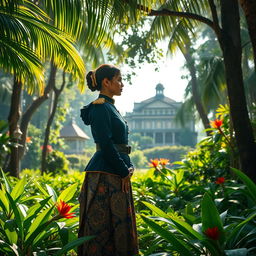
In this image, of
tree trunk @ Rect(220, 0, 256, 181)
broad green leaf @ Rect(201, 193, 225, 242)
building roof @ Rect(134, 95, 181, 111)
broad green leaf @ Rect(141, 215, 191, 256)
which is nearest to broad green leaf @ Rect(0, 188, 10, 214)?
broad green leaf @ Rect(141, 215, 191, 256)

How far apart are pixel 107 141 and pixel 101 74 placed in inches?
20.6

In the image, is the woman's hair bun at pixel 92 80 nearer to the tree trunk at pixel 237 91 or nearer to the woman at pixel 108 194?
the woman at pixel 108 194

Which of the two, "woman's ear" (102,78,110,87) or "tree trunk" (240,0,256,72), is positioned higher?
"tree trunk" (240,0,256,72)

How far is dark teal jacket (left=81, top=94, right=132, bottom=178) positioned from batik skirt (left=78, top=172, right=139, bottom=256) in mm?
77

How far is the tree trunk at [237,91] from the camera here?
12.3 ft

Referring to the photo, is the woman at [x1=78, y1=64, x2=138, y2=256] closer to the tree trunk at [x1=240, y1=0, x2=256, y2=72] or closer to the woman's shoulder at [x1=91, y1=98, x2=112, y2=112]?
the woman's shoulder at [x1=91, y1=98, x2=112, y2=112]

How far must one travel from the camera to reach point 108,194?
244 cm

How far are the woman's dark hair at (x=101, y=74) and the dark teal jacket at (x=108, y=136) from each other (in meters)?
0.10

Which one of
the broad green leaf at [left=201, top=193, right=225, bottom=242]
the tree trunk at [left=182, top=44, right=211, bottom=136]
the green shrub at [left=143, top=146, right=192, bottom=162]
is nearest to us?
the broad green leaf at [left=201, top=193, right=225, bottom=242]

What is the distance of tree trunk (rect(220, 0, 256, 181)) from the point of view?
375 cm

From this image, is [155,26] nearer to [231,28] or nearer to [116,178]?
[231,28]

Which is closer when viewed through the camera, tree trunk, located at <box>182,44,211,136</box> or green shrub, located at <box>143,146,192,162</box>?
tree trunk, located at <box>182,44,211,136</box>

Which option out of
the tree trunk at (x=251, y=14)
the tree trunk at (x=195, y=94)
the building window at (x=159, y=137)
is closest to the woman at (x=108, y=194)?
the tree trunk at (x=251, y=14)

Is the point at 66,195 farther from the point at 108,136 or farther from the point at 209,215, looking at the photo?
the point at 209,215
